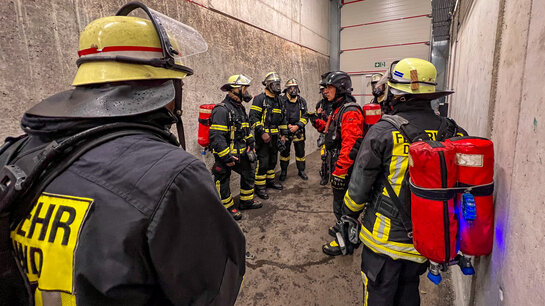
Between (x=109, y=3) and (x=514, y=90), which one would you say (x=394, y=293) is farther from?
(x=109, y=3)

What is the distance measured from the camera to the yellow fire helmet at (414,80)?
1792 mm

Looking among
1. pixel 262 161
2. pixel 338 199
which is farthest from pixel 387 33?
pixel 338 199

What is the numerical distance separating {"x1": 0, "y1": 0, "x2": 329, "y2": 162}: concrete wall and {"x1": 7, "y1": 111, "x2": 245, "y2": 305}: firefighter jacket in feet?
6.89

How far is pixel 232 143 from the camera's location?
4027 millimetres

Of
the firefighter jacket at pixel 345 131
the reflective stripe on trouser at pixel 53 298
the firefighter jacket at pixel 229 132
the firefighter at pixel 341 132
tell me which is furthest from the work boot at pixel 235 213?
the reflective stripe on trouser at pixel 53 298

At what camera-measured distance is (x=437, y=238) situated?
4.39ft

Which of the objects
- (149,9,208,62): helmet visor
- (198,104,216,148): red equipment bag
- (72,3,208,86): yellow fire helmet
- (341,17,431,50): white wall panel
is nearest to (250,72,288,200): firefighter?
(198,104,216,148): red equipment bag

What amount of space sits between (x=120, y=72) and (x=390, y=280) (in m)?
1.95

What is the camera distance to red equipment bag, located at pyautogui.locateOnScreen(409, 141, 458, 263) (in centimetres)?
130

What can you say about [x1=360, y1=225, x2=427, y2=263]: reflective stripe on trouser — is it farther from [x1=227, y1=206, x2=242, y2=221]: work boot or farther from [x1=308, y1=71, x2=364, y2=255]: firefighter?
[x1=227, y1=206, x2=242, y2=221]: work boot

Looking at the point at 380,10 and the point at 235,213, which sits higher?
the point at 380,10

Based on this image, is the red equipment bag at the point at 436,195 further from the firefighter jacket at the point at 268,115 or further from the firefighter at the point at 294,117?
the firefighter at the point at 294,117

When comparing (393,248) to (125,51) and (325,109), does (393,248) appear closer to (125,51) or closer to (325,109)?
(125,51)

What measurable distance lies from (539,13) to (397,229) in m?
1.27
